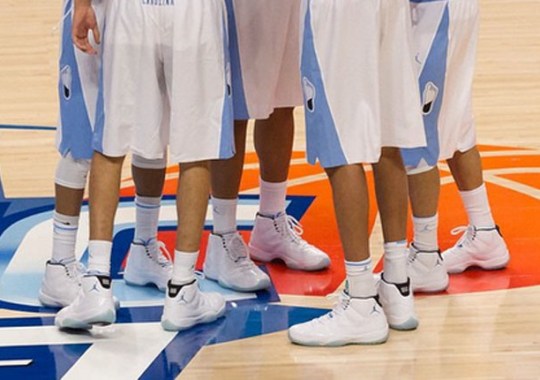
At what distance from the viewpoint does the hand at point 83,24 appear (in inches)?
144

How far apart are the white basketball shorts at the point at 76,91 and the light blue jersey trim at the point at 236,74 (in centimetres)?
44

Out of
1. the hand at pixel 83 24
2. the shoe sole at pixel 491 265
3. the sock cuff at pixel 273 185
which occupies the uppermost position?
the hand at pixel 83 24

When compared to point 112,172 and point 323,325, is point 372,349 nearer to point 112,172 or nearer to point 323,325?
point 323,325

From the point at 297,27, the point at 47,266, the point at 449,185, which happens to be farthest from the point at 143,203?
the point at 449,185

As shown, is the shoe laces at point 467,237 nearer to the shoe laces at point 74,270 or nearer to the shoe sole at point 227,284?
the shoe sole at point 227,284

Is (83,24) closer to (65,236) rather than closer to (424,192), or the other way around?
(65,236)

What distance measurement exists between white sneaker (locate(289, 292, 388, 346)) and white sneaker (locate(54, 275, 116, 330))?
512 mm

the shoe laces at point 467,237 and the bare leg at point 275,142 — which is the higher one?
the bare leg at point 275,142

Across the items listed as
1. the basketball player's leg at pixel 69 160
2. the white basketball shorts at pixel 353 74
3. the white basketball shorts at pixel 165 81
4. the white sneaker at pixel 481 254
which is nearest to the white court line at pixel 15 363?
the basketball player's leg at pixel 69 160

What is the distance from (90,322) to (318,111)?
86cm

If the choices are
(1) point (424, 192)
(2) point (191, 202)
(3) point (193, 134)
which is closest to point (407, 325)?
(1) point (424, 192)

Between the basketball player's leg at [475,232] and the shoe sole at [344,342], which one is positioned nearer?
the shoe sole at [344,342]

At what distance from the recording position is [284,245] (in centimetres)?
440

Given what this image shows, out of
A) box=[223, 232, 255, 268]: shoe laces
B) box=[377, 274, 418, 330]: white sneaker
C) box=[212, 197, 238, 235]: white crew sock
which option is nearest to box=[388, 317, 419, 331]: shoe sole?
box=[377, 274, 418, 330]: white sneaker
